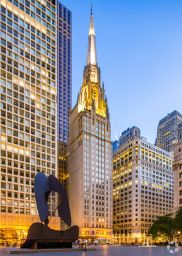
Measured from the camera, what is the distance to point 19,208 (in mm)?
145000

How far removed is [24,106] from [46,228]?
9249 centimetres

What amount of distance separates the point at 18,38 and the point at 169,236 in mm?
90279

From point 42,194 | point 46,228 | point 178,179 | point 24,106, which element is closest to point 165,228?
point 178,179

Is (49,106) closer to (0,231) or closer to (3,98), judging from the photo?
(3,98)

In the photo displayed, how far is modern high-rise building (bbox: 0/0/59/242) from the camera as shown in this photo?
473ft

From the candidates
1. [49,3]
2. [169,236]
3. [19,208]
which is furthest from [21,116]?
[169,236]

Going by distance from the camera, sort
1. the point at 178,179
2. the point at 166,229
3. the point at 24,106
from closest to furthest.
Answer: the point at 166,229, the point at 178,179, the point at 24,106

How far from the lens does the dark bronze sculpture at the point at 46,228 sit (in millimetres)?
68062

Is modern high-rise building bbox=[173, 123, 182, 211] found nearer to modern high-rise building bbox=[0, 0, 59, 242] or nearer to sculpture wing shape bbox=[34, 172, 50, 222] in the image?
modern high-rise building bbox=[0, 0, 59, 242]

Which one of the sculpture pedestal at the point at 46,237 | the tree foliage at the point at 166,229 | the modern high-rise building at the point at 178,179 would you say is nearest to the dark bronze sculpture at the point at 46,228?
the sculpture pedestal at the point at 46,237

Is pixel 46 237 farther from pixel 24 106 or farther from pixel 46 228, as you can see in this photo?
pixel 24 106

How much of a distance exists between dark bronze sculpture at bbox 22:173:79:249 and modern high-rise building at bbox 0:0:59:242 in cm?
6872

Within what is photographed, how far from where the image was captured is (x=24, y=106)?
156250 millimetres

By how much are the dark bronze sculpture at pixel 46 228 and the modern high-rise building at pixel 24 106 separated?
68.7 metres
